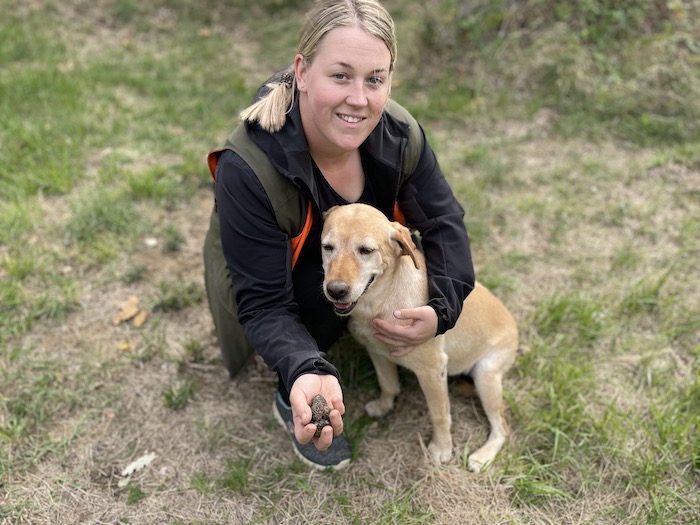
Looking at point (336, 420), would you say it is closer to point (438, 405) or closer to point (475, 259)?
point (438, 405)

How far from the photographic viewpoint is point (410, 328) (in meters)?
2.70

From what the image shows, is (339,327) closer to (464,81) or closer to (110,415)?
(110,415)

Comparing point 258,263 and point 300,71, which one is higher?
point 300,71

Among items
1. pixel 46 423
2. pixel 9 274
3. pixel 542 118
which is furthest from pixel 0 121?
pixel 542 118

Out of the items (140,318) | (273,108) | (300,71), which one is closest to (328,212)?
(273,108)

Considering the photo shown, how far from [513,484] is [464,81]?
5.08 meters

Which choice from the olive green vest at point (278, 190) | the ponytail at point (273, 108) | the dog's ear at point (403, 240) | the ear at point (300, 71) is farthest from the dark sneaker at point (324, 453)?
the ear at point (300, 71)

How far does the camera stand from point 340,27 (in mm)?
2375

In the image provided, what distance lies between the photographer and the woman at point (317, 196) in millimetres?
2400

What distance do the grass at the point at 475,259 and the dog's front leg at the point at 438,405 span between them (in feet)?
0.33

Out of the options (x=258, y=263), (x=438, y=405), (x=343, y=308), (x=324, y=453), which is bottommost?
(x=324, y=453)

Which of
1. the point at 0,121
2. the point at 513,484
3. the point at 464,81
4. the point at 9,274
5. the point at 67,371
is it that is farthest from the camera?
the point at 464,81

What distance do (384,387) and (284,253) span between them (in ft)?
3.80

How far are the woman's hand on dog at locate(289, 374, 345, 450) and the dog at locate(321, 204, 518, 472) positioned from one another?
39cm
